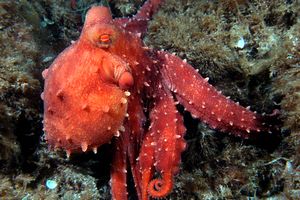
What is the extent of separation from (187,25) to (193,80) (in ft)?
2.52

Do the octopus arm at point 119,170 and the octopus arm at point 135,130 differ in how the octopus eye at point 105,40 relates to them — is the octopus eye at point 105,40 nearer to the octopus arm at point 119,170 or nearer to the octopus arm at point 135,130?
the octopus arm at point 135,130

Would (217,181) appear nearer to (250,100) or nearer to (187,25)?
(250,100)

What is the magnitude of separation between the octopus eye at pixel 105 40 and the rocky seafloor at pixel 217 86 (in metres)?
→ 1.01

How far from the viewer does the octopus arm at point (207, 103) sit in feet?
10.2

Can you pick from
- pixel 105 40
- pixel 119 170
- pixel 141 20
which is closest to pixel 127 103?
pixel 105 40

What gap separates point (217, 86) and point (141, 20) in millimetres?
1295

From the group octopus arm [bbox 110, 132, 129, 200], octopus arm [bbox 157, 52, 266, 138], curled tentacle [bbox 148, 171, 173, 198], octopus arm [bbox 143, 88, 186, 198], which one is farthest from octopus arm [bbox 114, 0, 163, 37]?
curled tentacle [bbox 148, 171, 173, 198]

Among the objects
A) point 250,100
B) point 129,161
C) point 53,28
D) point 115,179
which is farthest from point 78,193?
point 53,28

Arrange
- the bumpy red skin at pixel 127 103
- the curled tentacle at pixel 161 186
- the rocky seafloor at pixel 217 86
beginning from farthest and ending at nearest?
1. the rocky seafloor at pixel 217 86
2. the curled tentacle at pixel 161 186
3. the bumpy red skin at pixel 127 103

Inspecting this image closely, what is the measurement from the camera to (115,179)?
3.11m

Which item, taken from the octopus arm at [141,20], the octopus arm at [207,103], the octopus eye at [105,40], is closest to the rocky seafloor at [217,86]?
the octopus arm at [141,20]

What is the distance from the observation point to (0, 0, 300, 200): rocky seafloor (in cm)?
298

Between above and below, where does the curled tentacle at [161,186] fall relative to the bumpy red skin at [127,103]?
below

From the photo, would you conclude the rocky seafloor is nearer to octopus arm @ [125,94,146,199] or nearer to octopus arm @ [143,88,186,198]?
octopus arm @ [125,94,146,199]
